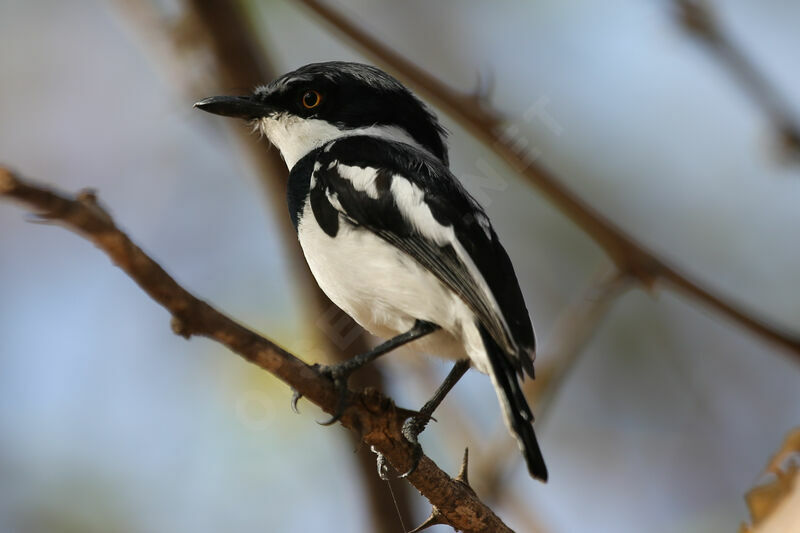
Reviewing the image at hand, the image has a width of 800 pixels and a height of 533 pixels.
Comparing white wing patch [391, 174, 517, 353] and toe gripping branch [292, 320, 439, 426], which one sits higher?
white wing patch [391, 174, 517, 353]

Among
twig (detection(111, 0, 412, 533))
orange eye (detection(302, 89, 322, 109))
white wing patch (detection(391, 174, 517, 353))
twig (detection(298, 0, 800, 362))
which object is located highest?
twig (detection(298, 0, 800, 362))

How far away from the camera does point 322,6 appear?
12.8 feet

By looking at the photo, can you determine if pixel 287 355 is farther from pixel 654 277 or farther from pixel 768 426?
pixel 768 426

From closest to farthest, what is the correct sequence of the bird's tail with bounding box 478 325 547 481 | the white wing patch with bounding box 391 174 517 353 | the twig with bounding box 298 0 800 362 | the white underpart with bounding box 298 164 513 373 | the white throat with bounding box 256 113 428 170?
the bird's tail with bounding box 478 325 547 481 < the white wing patch with bounding box 391 174 517 353 < the twig with bounding box 298 0 800 362 < the white underpart with bounding box 298 164 513 373 < the white throat with bounding box 256 113 428 170

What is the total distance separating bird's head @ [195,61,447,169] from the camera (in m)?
3.87

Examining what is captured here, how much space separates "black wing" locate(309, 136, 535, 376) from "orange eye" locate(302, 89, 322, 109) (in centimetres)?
44

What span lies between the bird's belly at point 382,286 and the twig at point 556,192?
718mm

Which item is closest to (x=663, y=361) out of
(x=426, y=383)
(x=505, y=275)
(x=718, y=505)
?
(x=718, y=505)

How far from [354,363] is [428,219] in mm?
613

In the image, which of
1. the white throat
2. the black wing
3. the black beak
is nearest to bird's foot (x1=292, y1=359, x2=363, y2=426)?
the black wing

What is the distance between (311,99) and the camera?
3.92 metres

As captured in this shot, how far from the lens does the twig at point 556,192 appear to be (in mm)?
3004

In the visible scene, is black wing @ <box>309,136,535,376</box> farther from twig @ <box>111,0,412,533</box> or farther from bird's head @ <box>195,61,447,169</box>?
twig @ <box>111,0,412,533</box>

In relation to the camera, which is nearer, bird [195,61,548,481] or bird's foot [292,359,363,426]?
bird's foot [292,359,363,426]
